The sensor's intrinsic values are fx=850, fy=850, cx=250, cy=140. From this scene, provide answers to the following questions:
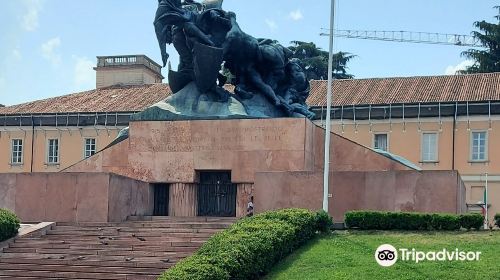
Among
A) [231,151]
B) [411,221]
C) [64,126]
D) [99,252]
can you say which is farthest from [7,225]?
[64,126]

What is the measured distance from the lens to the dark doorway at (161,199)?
19.2 metres

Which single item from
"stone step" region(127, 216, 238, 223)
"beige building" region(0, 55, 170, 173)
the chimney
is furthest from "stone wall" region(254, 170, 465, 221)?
the chimney

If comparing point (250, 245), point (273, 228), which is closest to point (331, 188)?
point (273, 228)

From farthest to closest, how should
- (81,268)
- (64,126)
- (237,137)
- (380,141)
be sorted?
(64,126)
(380,141)
(237,137)
(81,268)

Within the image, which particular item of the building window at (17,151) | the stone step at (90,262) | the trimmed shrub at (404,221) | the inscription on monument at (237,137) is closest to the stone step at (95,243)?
the stone step at (90,262)

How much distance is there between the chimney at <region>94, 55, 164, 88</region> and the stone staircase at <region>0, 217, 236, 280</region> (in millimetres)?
37374

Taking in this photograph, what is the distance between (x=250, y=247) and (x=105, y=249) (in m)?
3.24

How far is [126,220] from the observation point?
17750 millimetres

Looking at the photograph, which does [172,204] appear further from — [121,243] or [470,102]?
[470,102]

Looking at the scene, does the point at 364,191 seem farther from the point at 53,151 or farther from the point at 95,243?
the point at 53,151

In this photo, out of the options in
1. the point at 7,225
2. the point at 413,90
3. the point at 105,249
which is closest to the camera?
the point at 105,249

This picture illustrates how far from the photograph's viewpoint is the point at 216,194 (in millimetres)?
19125

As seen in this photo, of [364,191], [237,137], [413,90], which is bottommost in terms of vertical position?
[364,191]

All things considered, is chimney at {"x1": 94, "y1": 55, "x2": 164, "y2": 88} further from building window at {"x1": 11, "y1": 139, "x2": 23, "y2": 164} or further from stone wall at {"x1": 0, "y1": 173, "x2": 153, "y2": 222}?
stone wall at {"x1": 0, "y1": 173, "x2": 153, "y2": 222}
